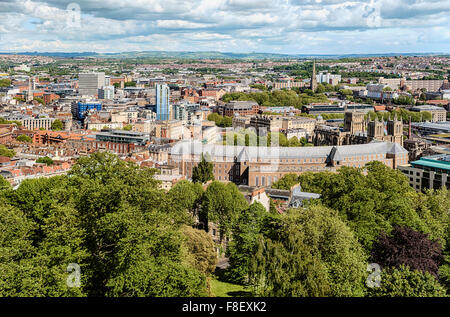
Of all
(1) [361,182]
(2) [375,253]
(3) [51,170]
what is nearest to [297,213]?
(2) [375,253]

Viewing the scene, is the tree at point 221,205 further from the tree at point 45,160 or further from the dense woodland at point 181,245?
the tree at point 45,160

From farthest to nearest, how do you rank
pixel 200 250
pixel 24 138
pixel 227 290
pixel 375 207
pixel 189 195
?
pixel 24 138, pixel 189 195, pixel 375 207, pixel 200 250, pixel 227 290


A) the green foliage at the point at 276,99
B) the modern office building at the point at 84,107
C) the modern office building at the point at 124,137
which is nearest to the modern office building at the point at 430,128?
Answer: the green foliage at the point at 276,99

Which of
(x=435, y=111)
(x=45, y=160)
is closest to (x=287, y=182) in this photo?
(x=45, y=160)

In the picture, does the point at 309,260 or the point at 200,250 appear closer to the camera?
the point at 309,260

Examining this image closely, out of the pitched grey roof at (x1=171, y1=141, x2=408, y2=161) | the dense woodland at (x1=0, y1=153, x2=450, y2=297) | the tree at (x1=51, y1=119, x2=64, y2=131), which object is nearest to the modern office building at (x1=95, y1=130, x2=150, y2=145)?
the pitched grey roof at (x1=171, y1=141, x2=408, y2=161)

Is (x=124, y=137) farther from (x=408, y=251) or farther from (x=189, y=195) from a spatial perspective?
(x=408, y=251)
